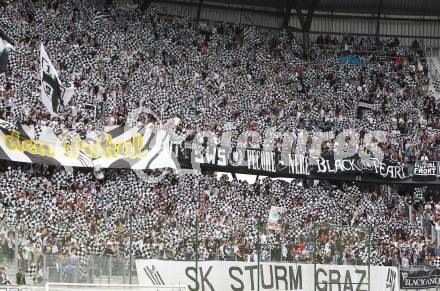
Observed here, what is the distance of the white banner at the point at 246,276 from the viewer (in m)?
24.4

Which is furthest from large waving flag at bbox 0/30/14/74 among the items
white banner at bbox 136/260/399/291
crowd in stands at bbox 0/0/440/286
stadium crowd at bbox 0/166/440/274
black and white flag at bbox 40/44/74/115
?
white banner at bbox 136/260/399/291

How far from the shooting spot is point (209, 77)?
39.6 m

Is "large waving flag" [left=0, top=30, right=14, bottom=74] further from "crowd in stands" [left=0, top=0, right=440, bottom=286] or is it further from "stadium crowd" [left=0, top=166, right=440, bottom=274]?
"stadium crowd" [left=0, top=166, right=440, bottom=274]

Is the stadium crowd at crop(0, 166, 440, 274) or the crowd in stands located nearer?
the stadium crowd at crop(0, 166, 440, 274)

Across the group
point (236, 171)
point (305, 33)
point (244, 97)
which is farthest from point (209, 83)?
point (305, 33)

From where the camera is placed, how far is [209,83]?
3922 cm

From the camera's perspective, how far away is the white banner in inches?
961

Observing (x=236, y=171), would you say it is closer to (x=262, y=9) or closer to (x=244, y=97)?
(x=244, y=97)

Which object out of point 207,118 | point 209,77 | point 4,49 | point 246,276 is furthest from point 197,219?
point 209,77

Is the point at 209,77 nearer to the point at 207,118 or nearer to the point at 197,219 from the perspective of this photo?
the point at 207,118

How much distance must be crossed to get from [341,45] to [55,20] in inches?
577

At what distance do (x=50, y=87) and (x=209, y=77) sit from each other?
383 inches

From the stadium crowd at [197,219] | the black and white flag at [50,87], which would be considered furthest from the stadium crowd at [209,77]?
the stadium crowd at [197,219]

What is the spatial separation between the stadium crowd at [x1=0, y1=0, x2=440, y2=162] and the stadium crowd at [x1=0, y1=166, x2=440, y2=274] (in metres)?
2.05
